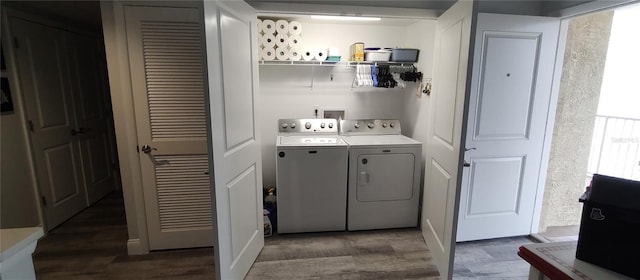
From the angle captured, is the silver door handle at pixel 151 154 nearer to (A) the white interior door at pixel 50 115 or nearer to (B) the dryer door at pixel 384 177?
(A) the white interior door at pixel 50 115

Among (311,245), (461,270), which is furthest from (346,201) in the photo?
(461,270)

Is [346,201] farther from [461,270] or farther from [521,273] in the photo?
[521,273]

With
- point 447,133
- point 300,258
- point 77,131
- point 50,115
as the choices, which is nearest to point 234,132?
point 300,258

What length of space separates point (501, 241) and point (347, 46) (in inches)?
96.7

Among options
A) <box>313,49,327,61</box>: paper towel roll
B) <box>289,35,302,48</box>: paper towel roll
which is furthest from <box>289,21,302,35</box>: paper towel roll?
<box>313,49,327,61</box>: paper towel roll

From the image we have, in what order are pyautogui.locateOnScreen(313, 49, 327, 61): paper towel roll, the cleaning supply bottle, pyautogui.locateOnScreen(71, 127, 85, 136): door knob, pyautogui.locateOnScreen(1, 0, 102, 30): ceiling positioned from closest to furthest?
pyautogui.locateOnScreen(1, 0, 102, 30): ceiling < the cleaning supply bottle < pyautogui.locateOnScreen(313, 49, 327, 61): paper towel roll < pyautogui.locateOnScreen(71, 127, 85, 136): door knob

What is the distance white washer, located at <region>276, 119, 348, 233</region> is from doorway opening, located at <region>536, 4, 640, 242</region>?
1891 millimetres

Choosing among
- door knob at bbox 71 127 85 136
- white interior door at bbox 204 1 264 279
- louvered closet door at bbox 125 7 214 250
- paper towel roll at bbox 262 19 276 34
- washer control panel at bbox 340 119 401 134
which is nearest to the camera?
white interior door at bbox 204 1 264 279

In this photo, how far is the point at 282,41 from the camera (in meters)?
2.73

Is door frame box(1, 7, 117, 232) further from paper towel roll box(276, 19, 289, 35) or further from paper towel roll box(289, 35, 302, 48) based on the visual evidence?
paper towel roll box(289, 35, 302, 48)

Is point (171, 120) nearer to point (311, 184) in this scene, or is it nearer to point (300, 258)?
point (311, 184)

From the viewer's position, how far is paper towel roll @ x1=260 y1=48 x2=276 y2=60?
A: 8.98 feet

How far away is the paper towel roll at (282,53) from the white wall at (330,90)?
0.34 meters

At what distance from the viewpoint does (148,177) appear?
2.27m
